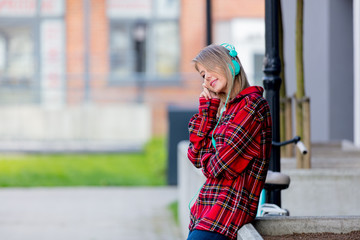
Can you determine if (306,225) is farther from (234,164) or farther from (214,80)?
(214,80)

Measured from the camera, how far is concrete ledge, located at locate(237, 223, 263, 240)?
10.8ft

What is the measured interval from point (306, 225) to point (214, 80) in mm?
884

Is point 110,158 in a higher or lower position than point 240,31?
lower

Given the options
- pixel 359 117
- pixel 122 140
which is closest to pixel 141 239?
A: pixel 359 117

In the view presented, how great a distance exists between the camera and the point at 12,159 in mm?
17125

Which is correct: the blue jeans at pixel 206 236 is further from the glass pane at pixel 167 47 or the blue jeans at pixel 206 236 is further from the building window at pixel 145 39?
the glass pane at pixel 167 47

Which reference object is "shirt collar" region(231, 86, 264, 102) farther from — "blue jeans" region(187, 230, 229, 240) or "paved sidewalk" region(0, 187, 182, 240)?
"paved sidewalk" region(0, 187, 182, 240)

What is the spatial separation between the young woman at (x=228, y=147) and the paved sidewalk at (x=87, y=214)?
4909mm

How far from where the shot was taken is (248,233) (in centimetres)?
336

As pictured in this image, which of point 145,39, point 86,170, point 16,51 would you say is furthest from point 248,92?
point 16,51

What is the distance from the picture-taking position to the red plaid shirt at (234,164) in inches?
136

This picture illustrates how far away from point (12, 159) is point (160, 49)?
1129 centimetres

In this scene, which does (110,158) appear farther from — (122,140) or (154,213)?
(154,213)

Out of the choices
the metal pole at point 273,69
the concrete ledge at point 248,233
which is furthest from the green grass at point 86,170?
the concrete ledge at point 248,233
